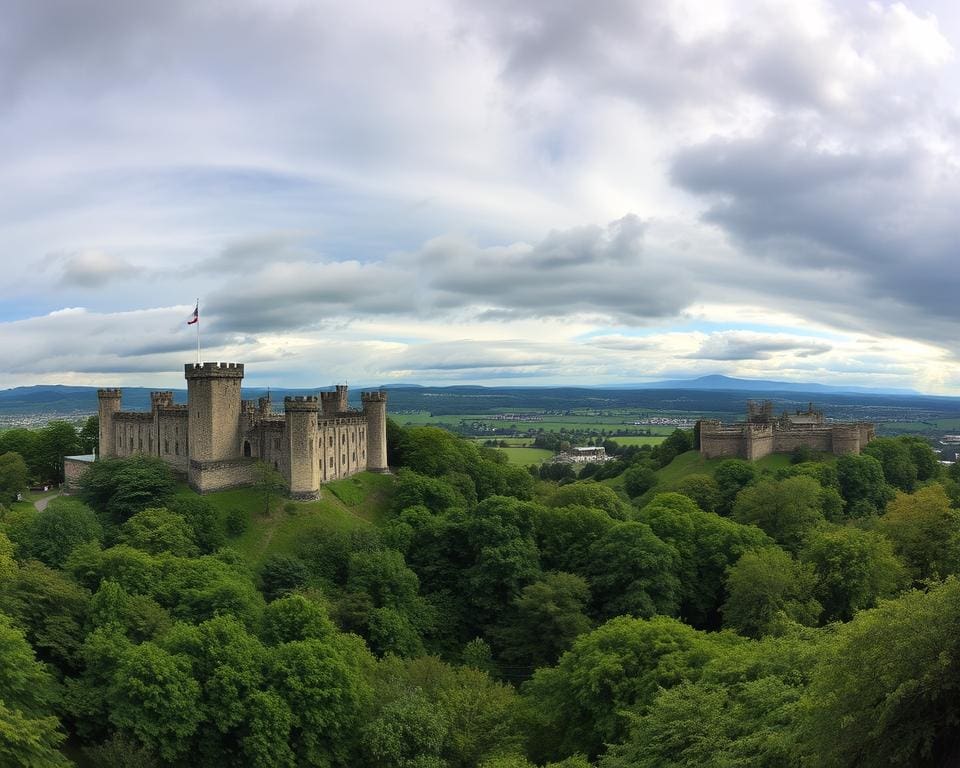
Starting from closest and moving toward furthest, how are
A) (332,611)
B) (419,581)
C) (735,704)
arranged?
1. (735,704)
2. (332,611)
3. (419,581)

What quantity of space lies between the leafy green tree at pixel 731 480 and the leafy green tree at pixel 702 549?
1713cm

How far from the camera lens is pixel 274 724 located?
3164 centimetres

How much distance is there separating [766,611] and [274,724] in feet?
85.8

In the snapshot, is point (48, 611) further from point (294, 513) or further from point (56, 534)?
point (294, 513)

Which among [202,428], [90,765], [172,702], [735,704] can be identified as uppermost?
[202,428]

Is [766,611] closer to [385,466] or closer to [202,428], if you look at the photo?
[385,466]

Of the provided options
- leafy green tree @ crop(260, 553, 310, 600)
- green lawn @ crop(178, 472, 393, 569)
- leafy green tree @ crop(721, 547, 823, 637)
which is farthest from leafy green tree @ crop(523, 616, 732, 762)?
green lawn @ crop(178, 472, 393, 569)

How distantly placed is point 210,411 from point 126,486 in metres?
7.99

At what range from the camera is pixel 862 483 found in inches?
3046

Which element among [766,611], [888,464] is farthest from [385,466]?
[888,464]

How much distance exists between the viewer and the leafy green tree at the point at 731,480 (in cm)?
7350

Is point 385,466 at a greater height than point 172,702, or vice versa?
point 385,466

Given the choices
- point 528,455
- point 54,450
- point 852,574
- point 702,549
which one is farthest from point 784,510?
point 528,455

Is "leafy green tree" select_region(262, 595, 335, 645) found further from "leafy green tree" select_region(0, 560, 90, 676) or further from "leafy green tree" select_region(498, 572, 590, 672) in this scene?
"leafy green tree" select_region(498, 572, 590, 672)
